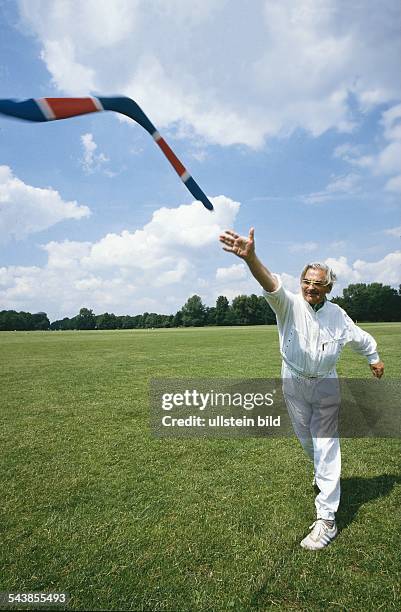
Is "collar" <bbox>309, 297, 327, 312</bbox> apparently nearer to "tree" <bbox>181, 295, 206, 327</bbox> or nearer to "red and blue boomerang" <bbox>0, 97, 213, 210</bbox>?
"red and blue boomerang" <bbox>0, 97, 213, 210</bbox>

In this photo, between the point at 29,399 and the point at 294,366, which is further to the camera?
the point at 29,399

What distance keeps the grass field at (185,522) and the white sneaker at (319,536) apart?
0.08 metres

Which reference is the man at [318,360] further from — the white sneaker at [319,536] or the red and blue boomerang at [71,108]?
the red and blue boomerang at [71,108]

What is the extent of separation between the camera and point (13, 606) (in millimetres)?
2922

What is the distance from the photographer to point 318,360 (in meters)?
3.86

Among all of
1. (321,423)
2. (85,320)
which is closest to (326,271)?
(321,423)

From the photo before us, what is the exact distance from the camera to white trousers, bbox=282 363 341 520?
379 cm

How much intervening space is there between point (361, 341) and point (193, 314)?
408 feet

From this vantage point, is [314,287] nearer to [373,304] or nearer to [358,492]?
[358,492]

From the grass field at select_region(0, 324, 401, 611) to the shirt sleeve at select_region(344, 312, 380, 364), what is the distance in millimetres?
1792

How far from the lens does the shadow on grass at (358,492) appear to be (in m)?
4.19

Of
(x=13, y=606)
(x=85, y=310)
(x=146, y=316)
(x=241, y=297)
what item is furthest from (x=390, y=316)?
(x=13, y=606)

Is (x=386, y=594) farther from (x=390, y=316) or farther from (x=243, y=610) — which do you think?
(x=390, y=316)

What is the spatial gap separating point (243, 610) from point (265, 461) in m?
3.09
